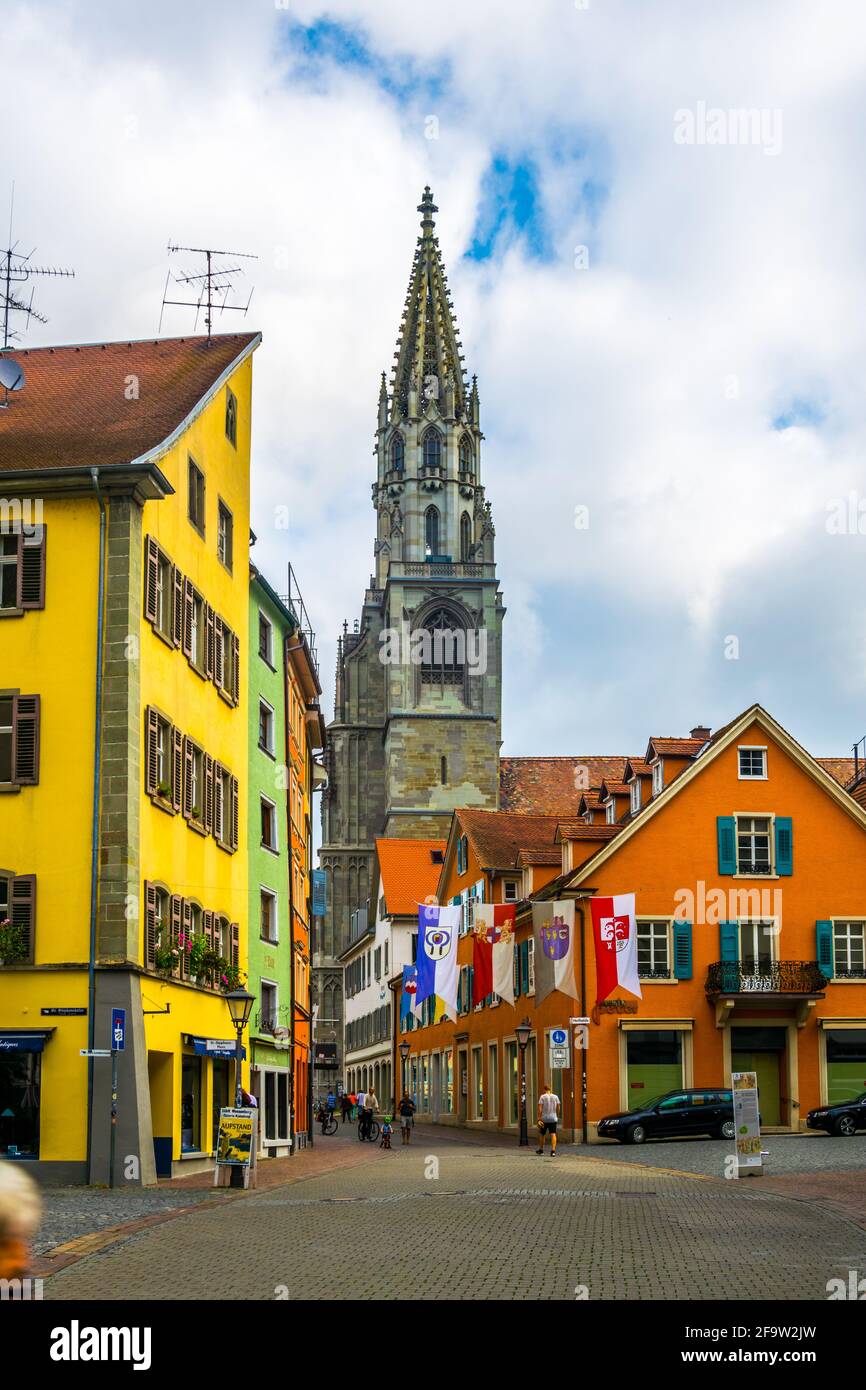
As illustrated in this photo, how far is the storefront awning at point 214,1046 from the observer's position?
34250mm

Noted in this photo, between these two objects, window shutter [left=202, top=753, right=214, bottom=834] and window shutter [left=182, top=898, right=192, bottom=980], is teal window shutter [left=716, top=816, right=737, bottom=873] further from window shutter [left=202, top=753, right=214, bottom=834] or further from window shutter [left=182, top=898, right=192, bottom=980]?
window shutter [left=182, top=898, right=192, bottom=980]

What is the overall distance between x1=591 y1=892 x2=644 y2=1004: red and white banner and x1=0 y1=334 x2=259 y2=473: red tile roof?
50.0ft

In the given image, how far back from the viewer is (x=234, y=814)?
4025 centimetres

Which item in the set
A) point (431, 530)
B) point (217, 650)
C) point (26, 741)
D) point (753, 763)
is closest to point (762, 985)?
point (753, 763)

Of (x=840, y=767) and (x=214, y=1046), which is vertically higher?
(x=840, y=767)

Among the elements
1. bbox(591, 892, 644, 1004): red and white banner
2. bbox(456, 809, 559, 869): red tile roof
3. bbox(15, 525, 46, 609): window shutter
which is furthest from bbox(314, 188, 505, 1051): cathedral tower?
bbox(15, 525, 46, 609): window shutter

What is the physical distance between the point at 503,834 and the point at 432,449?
179 feet

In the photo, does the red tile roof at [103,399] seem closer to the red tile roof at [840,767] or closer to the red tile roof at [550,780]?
the red tile roof at [840,767]

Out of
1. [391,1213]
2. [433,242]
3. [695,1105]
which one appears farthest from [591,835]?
[433,242]

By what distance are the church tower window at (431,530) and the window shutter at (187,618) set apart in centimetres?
7817

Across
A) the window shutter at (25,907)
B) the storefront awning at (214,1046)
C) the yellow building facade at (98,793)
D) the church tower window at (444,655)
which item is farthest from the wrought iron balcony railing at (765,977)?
the church tower window at (444,655)

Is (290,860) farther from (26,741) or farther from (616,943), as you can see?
(26,741)
